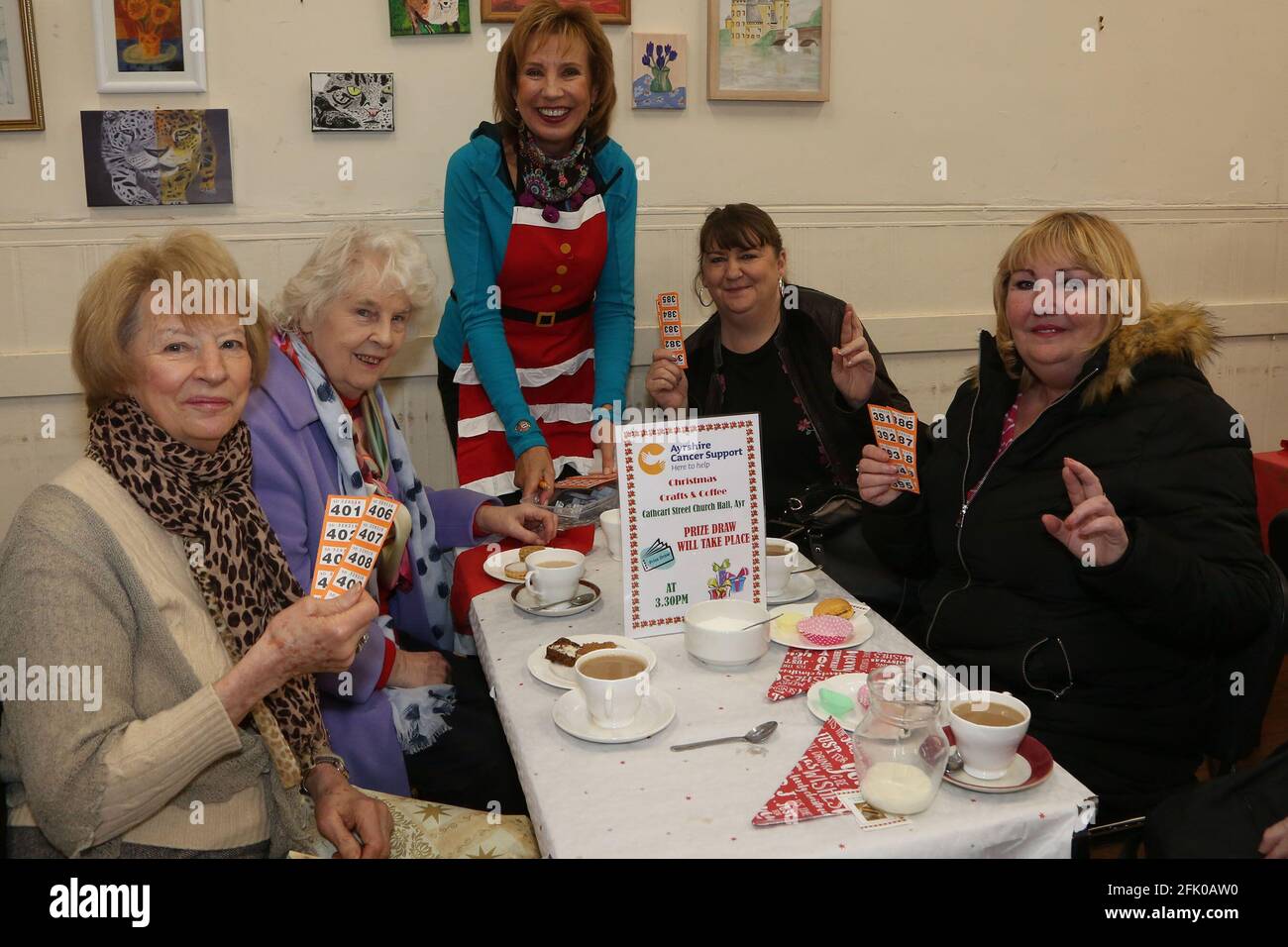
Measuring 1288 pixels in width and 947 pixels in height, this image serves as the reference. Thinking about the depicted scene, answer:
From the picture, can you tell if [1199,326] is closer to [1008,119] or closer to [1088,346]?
[1088,346]

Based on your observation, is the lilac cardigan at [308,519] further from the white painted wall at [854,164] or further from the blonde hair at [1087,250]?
the white painted wall at [854,164]

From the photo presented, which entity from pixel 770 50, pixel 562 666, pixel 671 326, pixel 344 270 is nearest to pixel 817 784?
pixel 562 666

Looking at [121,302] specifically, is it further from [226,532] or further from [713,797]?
[713,797]

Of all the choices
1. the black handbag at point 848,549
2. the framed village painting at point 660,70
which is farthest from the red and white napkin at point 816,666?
the framed village painting at point 660,70

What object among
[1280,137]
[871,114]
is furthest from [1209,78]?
[871,114]

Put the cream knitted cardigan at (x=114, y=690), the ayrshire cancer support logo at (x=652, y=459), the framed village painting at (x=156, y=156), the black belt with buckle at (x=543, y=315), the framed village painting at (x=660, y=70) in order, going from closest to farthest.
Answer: the cream knitted cardigan at (x=114, y=690)
the ayrshire cancer support logo at (x=652, y=459)
the black belt with buckle at (x=543, y=315)
the framed village painting at (x=156, y=156)
the framed village painting at (x=660, y=70)

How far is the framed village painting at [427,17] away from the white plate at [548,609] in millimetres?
A: 2315

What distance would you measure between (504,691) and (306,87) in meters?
2.63

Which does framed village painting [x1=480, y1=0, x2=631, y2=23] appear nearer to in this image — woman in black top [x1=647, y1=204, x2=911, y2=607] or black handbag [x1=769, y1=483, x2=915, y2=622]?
woman in black top [x1=647, y1=204, x2=911, y2=607]

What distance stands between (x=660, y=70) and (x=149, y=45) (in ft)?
5.55

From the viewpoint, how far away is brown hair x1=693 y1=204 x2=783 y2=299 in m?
2.93

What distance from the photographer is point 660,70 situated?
375 cm

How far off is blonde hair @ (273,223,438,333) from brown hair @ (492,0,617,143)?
879 millimetres

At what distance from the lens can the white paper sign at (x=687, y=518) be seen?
1.74m
